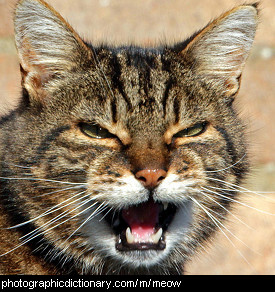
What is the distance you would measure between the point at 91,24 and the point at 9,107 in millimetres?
931

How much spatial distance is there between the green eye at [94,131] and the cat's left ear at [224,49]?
0.41 meters

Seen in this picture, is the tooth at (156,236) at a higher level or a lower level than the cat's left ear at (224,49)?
lower

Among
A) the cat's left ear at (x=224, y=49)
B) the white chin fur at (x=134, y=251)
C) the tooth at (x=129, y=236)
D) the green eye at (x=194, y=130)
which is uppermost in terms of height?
the cat's left ear at (x=224, y=49)

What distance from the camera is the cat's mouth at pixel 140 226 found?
63.0 inches

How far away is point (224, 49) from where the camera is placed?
6.22 feet

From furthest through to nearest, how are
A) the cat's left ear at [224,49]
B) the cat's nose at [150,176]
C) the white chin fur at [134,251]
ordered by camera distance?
the cat's left ear at [224,49]
the white chin fur at [134,251]
the cat's nose at [150,176]

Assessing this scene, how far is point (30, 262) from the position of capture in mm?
1738

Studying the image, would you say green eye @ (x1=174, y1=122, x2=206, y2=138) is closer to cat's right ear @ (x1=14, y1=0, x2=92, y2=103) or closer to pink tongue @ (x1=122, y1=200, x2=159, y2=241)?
pink tongue @ (x1=122, y1=200, x2=159, y2=241)

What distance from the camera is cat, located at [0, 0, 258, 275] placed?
160cm

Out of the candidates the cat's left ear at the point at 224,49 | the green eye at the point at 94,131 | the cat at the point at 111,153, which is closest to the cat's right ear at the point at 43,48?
the cat at the point at 111,153

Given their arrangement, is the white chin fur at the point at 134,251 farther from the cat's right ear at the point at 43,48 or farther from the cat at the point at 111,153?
the cat's right ear at the point at 43,48

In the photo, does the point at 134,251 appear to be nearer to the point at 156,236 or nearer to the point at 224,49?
the point at 156,236

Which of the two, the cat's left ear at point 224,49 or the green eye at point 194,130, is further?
the cat's left ear at point 224,49

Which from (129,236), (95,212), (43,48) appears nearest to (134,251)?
(129,236)
